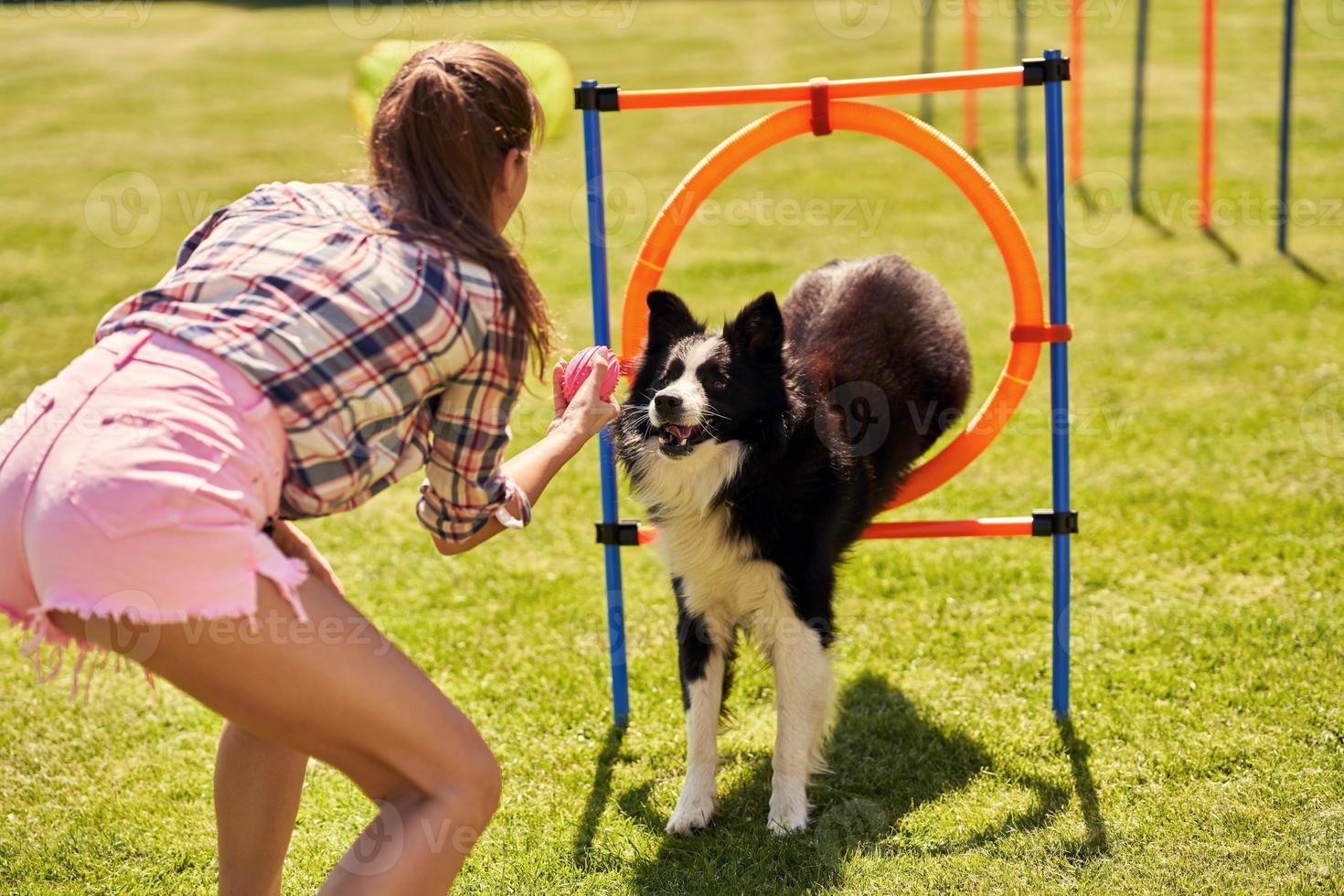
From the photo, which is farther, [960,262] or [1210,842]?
[960,262]

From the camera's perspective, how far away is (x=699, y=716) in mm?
3750

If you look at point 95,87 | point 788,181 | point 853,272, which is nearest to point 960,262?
point 788,181

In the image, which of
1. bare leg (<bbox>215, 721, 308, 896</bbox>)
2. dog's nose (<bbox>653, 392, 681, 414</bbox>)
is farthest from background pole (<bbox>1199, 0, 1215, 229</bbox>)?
bare leg (<bbox>215, 721, 308, 896</bbox>)

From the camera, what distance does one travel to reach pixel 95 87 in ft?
56.0

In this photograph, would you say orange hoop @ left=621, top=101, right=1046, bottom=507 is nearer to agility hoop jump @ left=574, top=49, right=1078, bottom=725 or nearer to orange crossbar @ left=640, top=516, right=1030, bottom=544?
agility hoop jump @ left=574, top=49, right=1078, bottom=725

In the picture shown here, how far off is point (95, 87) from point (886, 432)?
16.2 metres

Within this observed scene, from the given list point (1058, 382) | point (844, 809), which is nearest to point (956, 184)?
point (1058, 382)

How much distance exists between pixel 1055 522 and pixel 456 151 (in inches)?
99.1

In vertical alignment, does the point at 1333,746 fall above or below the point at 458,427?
below

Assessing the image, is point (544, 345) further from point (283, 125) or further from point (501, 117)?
point (283, 125)

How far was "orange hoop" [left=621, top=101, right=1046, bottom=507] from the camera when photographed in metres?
3.89

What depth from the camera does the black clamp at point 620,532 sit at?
4.11m

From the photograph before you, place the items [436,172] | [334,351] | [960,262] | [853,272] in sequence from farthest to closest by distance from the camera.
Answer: [960,262]
[853,272]
[436,172]
[334,351]

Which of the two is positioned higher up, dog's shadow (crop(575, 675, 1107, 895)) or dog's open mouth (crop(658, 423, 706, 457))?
dog's open mouth (crop(658, 423, 706, 457))
